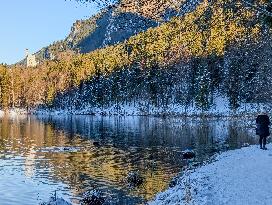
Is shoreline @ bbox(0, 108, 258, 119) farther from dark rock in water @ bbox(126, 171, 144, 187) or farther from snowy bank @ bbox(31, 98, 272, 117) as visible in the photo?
dark rock in water @ bbox(126, 171, 144, 187)

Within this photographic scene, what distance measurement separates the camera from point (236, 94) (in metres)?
102

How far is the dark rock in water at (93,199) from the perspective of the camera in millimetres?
22855

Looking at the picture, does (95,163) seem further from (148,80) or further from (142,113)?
(148,80)

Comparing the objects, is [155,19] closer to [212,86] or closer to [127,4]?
[127,4]

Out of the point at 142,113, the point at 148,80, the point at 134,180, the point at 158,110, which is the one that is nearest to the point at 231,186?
the point at 134,180

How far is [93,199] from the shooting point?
23.2 metres

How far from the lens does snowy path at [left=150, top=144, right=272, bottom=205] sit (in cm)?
1522

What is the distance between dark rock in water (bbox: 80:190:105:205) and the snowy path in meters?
3.59

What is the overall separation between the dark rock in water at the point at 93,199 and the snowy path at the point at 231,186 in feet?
11.8

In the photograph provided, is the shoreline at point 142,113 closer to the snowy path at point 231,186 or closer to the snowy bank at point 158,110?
the snowy bank at point 158,110

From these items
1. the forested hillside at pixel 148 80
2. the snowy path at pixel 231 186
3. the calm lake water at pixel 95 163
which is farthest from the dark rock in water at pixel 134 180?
the forested hillside at pixel 148 80

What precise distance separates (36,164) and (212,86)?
84485 millimetres

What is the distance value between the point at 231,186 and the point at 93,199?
838 cm

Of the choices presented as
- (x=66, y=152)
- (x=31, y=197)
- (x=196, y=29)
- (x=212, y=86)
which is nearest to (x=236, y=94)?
(x=212, y=86)
